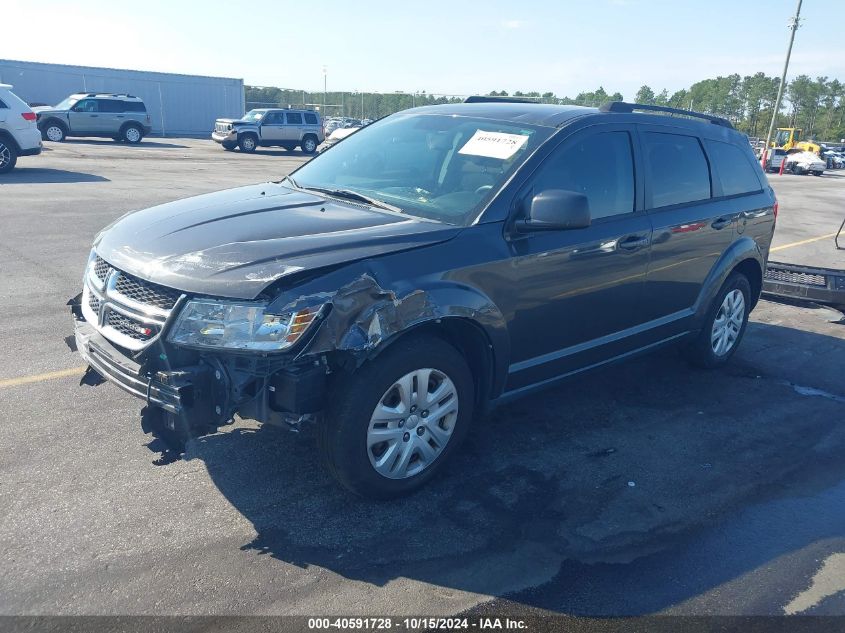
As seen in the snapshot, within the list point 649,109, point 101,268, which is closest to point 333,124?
point 649,109

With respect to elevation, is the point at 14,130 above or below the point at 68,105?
below

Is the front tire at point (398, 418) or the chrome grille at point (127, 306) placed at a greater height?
the chrome grille at point (127, 306)

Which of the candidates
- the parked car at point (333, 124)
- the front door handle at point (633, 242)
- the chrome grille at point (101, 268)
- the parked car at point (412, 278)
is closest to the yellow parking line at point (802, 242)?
the parked car at point (412, 278)

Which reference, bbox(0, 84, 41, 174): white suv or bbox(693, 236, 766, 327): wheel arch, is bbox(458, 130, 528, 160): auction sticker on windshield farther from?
bbox(0, 84, 41, 174): white suv

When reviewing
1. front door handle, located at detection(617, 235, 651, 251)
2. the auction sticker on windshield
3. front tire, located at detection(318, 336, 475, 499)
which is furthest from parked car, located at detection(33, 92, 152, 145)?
front tire, located at detection(318, 336, 475, 499)

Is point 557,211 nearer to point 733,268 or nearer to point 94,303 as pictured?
point 94,303

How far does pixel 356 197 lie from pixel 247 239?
971mm

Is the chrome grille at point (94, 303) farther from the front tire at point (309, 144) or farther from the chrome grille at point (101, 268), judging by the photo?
the front tire at point (309, 144)

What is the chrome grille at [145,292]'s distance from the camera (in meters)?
3.13

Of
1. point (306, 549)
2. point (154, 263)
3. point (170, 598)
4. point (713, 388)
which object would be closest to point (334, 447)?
point (306, 549)

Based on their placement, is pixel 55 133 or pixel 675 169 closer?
pixel 675 169

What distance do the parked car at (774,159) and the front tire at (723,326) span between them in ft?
129

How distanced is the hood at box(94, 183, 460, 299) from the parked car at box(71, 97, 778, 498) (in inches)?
0.6

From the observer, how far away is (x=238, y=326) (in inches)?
118
